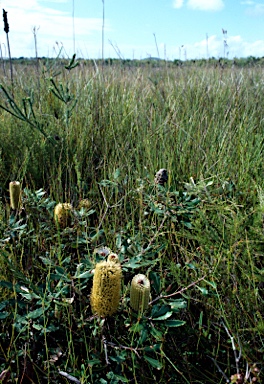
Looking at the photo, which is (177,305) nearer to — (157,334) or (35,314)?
(157,334)

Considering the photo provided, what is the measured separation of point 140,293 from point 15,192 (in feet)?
2.25

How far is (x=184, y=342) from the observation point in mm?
1243

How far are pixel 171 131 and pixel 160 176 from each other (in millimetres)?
834

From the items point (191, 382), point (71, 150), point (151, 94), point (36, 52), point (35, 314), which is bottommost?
point (191, 382)

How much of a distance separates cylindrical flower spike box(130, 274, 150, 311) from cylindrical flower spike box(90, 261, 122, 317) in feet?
0.15

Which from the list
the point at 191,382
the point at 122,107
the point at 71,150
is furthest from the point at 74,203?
the point at 122,107

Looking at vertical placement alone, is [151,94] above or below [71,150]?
above

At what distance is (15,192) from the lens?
1499 millimetres

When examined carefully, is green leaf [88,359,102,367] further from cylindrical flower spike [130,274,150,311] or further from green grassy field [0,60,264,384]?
cylindrical flower spike [130,274,150,311]

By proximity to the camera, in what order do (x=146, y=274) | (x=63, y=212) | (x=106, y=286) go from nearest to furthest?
(x=106, y=286), (x=146, y=274), (x=63, y=212)

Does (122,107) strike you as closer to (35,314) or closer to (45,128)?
(45,128)

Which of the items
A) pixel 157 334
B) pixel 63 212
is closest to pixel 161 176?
pixel 63 212

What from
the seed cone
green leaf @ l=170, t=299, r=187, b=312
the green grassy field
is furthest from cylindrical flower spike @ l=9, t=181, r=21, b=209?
green leaf @ l=170, t=299, r=187, b=312

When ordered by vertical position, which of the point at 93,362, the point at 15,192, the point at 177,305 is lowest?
the point at 93,362
